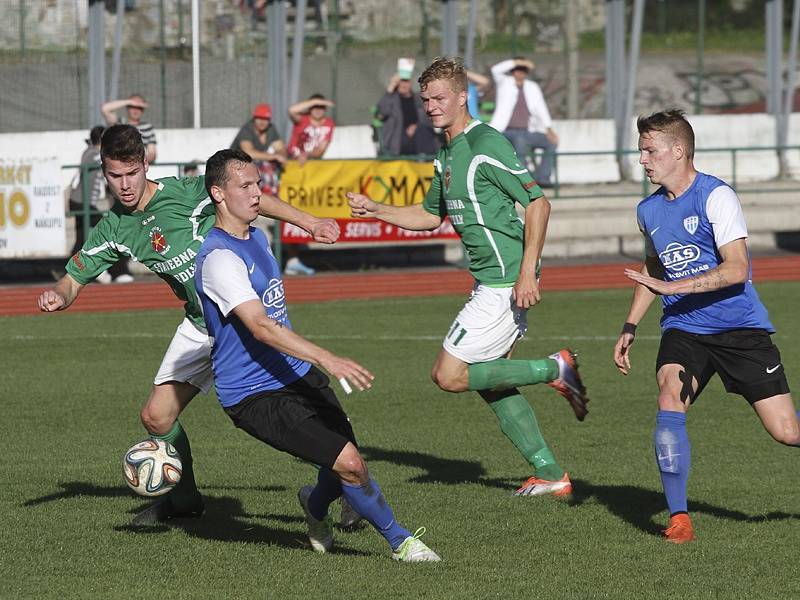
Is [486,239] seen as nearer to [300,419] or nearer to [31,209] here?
[300,419]

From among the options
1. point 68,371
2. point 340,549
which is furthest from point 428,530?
point 68,371

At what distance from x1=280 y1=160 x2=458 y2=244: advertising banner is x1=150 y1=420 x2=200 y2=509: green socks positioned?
11510 mm

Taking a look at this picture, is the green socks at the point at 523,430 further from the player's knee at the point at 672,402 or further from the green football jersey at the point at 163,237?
the green football jersey at the point at 163,237

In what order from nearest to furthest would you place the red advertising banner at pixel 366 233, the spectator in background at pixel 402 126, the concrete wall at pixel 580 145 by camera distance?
the red advertising banner at pixel 366 233
the spectator in background at pixel 402 126
the concrete wall at pixel 580 145

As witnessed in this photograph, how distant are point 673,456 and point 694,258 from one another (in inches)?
37.7

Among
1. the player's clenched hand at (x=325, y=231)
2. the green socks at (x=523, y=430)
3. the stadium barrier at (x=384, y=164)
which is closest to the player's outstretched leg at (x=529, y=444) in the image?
the green socks at (x=523, y=430)

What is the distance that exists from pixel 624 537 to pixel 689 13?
2288 cm

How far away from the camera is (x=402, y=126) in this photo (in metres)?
21.1

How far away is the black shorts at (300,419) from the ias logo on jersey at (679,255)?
5.77 ft

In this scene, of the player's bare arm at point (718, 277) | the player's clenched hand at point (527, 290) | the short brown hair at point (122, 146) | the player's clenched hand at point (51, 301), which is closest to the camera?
the player's bare arm at point (718, 277)

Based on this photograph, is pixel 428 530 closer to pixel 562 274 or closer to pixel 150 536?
pixel 150 536

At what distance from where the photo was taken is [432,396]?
37.8 ft

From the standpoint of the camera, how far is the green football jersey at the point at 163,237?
7414 millimetres

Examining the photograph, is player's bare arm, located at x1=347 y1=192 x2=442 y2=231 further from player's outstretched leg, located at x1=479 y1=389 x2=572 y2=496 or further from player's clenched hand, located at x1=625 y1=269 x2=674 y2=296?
player's clenched hand, located at x1=625 y1=269 x2=674 y2=296
